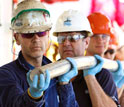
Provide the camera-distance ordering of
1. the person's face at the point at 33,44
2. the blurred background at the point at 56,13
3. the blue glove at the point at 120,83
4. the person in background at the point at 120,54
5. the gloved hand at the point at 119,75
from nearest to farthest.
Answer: the person's face at the point at 33,44 < the gloved hand at the point at 119,75 < the blue glove at the point at 120,83 < the blurred background at the point at 56,13 < the person in background at the point at 120,54

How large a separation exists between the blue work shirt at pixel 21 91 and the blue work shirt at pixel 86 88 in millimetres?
431

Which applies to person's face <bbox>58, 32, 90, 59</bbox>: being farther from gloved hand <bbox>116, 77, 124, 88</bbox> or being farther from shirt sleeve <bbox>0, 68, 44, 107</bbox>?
shirt sleeve <bbox>0, 68, 44, 107</bbox>

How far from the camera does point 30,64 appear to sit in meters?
2.31

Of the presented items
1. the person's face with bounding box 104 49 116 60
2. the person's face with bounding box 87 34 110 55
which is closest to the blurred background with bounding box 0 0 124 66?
the person's face with bounding box 104 49 116 60

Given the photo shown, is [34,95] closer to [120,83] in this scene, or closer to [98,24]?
[120,83]

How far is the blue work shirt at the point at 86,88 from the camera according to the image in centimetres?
266

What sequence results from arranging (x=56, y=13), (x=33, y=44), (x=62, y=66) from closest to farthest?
(x=62, y=66) → (x=33, y=44) → (x=56, y=13)

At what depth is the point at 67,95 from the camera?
6.70ft

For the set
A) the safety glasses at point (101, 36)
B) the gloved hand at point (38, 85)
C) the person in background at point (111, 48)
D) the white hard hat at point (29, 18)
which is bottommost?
the person in background at point (111, 48)

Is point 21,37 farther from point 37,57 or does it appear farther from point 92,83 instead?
point 92,83

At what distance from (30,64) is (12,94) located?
0.50 metres

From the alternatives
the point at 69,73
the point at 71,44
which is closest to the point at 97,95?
the point at 71,44

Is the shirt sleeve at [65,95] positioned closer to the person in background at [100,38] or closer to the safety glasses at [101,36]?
the person in background at [100,38]

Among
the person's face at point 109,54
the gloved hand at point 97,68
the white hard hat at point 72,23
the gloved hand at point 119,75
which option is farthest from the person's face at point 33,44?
the person's face at point 109,54
